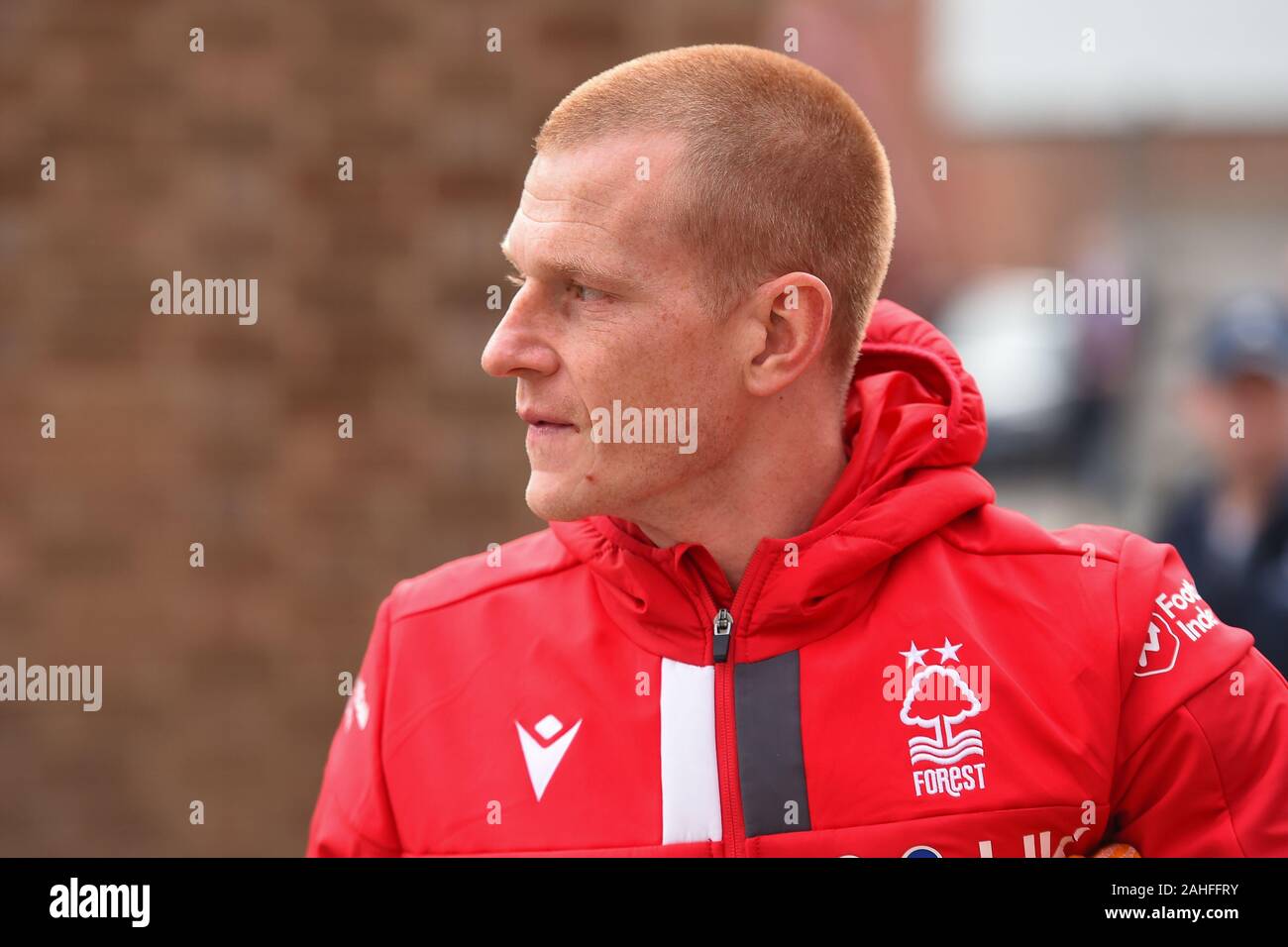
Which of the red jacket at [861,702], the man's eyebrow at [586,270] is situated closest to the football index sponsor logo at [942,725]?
the red jacket at [861,702]

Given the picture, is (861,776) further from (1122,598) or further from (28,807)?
(28,807)

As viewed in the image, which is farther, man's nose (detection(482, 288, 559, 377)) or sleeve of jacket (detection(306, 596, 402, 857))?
sleeve of jacket (detection(306, 596, 402, 857))

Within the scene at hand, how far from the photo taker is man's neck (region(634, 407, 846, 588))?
7.84ft

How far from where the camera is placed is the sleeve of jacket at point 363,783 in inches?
93.8

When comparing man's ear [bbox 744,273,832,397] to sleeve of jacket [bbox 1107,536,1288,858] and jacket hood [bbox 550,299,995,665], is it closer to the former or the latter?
jacket hood [bbox 550,299,995,665]

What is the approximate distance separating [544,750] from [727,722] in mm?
287

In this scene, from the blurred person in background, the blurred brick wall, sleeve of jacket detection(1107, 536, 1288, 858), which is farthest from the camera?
the blurred brick wall

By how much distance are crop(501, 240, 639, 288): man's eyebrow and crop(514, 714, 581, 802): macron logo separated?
2.16 ft

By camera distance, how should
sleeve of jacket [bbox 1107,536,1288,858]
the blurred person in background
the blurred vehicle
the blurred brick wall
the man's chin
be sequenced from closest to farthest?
sleeve of jacket [bbox 1107,536,1288,858], the man's chin, the blurred person in background, the blurred brick wall, the blurred vehicle

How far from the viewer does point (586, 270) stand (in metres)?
2.26

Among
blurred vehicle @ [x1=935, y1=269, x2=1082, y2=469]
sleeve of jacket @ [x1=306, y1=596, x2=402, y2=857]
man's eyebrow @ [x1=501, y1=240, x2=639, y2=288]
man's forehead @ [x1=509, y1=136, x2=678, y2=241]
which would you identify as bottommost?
sleeve of jacket @ [x1=306, y1=596, x2=402, y2=857]

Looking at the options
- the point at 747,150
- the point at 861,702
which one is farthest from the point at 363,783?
the point at 747,150

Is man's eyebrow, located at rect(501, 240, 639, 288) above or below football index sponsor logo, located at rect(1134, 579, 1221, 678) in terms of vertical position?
above

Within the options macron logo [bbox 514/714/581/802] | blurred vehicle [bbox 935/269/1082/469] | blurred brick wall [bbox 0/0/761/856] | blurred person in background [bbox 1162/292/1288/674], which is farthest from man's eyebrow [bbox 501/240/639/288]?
blurred vehicle [bbox 935/269/1082/469]
